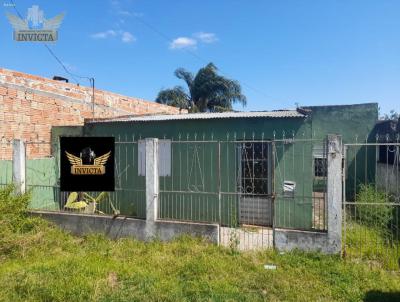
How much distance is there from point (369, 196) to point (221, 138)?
3958 mm

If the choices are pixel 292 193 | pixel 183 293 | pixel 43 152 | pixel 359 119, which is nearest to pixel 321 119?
pixel 359 119

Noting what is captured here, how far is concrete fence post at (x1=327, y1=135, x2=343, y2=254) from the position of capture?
5.41 meters

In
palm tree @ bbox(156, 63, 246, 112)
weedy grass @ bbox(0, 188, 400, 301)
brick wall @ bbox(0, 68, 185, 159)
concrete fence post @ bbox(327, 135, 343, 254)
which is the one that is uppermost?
palm tree @ bbox(156, 63, 246, 112)

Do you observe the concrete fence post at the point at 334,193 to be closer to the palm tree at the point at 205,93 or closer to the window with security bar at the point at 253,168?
the window with security bar at the point at 253,168

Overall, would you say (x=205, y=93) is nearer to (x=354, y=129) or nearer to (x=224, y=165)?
(x=354, y=129)

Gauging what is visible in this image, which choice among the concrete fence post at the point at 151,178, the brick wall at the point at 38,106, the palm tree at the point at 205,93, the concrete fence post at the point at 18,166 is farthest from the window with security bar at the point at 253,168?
the palm tree at the point at 205,93

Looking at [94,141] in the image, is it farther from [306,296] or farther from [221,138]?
[306,296]

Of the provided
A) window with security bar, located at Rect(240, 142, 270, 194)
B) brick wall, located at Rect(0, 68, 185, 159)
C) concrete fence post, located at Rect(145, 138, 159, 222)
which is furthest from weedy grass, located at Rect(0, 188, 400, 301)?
brick wall, located at Rect(0, 68, 185, 159)

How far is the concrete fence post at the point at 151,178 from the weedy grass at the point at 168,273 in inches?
24.3

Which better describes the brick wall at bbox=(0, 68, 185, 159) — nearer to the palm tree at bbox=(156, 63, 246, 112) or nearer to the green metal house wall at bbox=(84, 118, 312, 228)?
the green metal house wall at bbox=(84, 118, 312, 228)

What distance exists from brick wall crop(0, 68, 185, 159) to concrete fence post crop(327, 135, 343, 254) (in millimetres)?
7454

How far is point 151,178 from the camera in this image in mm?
6512

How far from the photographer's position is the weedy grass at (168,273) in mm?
4352

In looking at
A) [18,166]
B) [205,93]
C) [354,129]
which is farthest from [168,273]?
[205,93]
